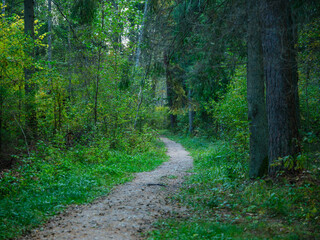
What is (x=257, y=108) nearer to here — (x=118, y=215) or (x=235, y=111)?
(x=235, y=111)

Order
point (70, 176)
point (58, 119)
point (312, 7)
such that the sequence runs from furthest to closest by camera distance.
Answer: point (58, 119)
point (70, 176)
point (312, 7)

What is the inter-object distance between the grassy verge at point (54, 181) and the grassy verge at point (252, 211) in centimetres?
252

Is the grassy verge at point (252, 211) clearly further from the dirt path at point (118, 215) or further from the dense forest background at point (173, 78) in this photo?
the dense forest background at point (173, 78)

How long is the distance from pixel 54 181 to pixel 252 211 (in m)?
5.74

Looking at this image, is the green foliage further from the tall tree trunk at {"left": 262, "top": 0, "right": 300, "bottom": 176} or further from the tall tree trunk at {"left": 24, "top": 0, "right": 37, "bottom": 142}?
the tall tree trunk at {"left": 24, "top": 0, "right": 37, "bottom": 142}

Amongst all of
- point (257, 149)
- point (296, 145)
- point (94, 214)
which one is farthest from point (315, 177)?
point (94, 214)

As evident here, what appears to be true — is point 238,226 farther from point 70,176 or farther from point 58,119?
point 58,119

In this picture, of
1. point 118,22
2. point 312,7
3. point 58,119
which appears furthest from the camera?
point 118,22

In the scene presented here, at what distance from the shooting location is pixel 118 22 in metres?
13.0

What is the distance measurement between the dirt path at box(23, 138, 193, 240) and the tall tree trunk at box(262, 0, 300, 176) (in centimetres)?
306

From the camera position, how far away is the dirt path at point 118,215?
178 inches

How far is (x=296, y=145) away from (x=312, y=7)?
3.87 m

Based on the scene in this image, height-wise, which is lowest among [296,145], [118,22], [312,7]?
[296,145]

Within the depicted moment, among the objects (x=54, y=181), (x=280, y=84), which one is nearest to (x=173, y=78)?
(x=280, y=84)
